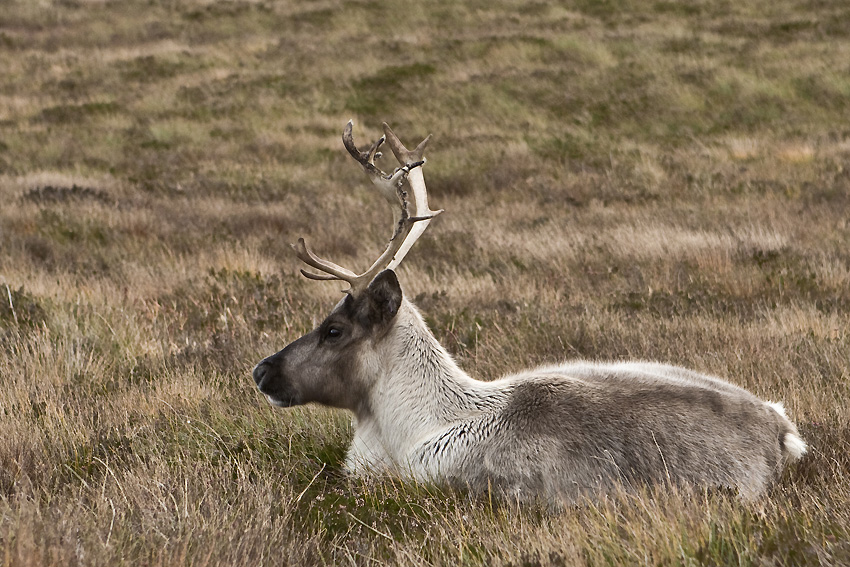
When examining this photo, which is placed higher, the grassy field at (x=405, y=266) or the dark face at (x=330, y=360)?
the dark face at (x=330, y=360)

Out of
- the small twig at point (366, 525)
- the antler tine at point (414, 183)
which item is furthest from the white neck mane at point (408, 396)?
the small twig at point (366, 525)

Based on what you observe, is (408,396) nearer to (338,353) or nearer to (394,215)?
(338,353)

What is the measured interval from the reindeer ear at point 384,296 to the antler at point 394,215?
0.33ft

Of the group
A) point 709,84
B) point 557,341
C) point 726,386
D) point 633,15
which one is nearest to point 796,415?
point 726,386

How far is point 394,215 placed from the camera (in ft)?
16.7

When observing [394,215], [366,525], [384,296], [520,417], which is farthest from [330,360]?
[366,525]

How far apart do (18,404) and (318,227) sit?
23.7 ft

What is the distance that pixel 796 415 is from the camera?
5.22m

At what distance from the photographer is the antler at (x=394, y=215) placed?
480cm

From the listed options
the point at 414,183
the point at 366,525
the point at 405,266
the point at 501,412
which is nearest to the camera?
the point at 366,525

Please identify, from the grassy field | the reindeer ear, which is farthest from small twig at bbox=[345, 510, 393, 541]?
the reindeer ear

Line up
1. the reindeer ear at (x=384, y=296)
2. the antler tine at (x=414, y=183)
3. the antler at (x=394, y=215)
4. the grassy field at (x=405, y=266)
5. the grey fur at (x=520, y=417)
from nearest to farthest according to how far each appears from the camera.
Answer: the grassy field at (x=405, y=266) → the grey fur at (x=520, y=417) → the reindeer ear at (x=384, y=296) → the antler at (x=394, y=215) → the antler tine at (x=414, y=183)

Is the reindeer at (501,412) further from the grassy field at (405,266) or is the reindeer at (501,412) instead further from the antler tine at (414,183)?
the grassy field at (405,266)

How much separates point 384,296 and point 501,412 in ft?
2.82
